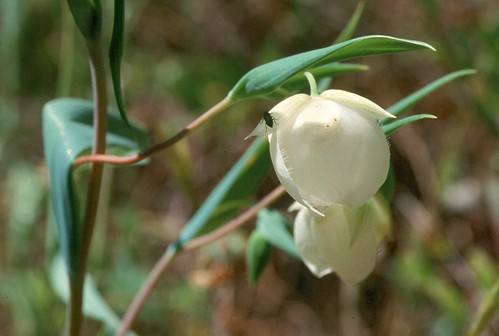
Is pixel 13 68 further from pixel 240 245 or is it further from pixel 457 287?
pixel 457 287

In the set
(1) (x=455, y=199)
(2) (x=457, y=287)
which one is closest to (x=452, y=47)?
(1) (x=455, y=199)

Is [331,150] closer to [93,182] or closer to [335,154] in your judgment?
[335,154]

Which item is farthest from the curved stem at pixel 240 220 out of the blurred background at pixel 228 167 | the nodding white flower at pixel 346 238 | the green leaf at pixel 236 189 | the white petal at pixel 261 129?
the blurred background at pixel 228 167

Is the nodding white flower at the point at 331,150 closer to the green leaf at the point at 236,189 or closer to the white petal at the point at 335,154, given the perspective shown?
the white petal at the point at 335,154

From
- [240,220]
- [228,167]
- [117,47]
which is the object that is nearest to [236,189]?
[240,220]

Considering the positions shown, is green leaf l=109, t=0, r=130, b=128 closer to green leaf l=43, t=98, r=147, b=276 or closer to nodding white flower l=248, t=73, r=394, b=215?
green leaf l=43, t=98, r=147, b=276

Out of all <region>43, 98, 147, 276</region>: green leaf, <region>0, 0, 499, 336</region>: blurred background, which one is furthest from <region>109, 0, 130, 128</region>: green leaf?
<region>0, 0, 499, 336</region>: blurred background

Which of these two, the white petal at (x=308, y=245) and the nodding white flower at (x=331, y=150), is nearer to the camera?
the nodding white flower at (x=331, y=150)

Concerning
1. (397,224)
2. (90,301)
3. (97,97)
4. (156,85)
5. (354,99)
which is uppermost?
(354,99)
